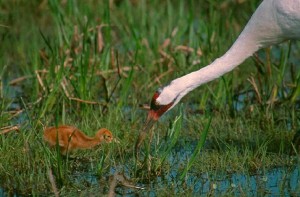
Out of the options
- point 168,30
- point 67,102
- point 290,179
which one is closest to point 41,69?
point 67,102

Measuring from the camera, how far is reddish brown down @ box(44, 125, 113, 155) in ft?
21.1

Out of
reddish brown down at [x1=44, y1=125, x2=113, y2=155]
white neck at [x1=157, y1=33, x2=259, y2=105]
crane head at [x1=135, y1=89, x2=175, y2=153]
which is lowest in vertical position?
reddish brown down at [x1=44, y1=125, x2=113, y2=155]

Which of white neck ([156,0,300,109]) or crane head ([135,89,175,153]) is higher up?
white neck ([156,0,300,109])

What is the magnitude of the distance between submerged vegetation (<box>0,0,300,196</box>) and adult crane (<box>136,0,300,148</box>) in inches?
8.5

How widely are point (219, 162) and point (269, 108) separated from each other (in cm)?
123

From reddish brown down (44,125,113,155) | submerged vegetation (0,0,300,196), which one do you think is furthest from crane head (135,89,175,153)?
reddish brown down (44,125,113,155)

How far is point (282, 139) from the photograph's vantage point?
6.84 metres

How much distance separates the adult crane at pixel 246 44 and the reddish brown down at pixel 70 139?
361mm

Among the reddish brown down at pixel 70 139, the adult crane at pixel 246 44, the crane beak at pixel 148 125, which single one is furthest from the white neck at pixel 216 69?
the reddish brown down at pixel 70 139

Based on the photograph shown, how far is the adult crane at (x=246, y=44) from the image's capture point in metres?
6.60

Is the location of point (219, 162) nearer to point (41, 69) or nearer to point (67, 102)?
point (67, 102)

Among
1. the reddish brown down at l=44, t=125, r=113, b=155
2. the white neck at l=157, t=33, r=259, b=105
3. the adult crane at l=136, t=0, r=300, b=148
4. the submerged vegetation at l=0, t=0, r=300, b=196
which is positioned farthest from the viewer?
the white neck at l=157, t=33, r=259, b=105

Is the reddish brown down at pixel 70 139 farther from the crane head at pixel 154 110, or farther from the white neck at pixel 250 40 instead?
the white neck at pixel 250 40

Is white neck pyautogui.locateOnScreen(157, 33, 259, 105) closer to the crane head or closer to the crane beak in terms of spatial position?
the crane head
